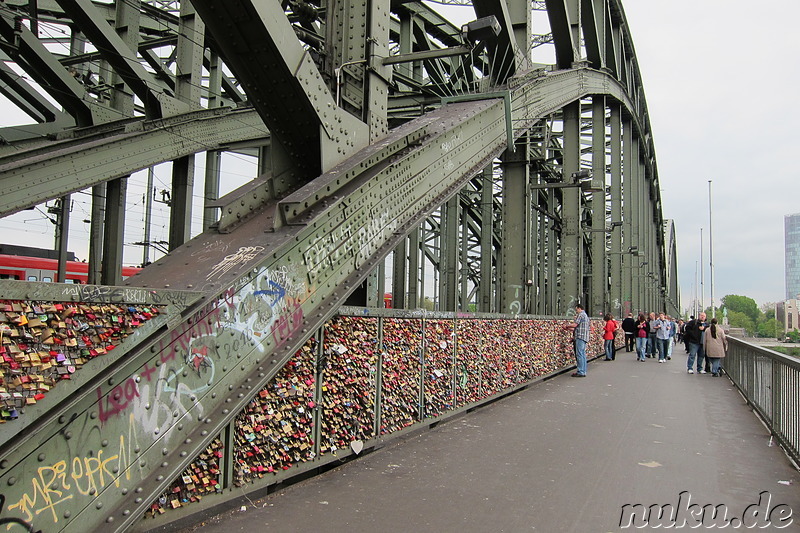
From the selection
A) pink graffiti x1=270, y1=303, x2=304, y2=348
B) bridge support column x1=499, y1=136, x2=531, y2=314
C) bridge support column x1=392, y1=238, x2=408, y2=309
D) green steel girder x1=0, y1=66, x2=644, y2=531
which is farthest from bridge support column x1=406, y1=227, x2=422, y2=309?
pink graffiti x1=270, y1=303, x2=304, y2=348

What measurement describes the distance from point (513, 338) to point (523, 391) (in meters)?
1.13

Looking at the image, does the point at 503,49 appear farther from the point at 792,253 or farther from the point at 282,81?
the point at 792,253

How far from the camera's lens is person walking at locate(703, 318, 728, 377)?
1433cm

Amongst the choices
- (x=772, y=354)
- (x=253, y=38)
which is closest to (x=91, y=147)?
(x=253, y=38)

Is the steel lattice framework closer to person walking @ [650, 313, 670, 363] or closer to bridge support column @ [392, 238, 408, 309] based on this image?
person walking @ [650, 313, 670, 363]

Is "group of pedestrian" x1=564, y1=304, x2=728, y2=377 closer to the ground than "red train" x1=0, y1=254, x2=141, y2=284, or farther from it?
closer to the ground

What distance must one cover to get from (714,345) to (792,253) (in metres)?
144

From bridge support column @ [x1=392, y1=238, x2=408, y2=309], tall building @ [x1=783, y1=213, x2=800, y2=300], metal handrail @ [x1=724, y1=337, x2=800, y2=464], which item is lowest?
metal handrail @ [x1=724, y1=337, x2=800, y2=464]

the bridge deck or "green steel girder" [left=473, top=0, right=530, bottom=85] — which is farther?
"green steel girder" [left=473, top=0, right=530, bottom=85]

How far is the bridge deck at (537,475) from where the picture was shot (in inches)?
163

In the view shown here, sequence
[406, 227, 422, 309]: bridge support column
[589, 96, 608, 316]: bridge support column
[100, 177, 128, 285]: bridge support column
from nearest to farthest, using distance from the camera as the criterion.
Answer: [100, 177, 128, 285]: bridge support column
[406, 227, 422, 309]: bridge support column
[589, 96, 608, 316]: bridge support column

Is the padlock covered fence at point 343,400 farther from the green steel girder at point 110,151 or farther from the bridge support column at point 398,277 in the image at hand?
the bridge support column at point 398,277

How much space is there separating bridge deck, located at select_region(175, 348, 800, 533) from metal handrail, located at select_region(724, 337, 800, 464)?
0.21m

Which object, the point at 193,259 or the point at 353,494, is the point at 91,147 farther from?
the point at 353,494
